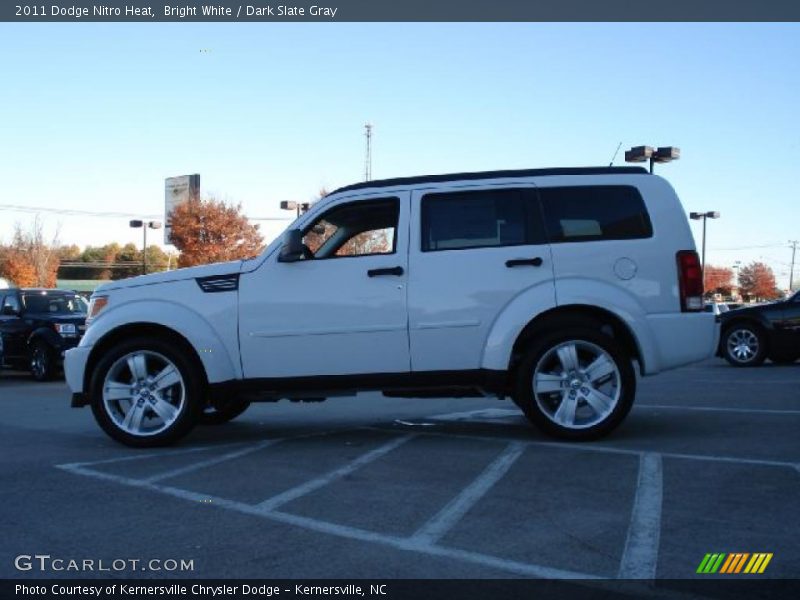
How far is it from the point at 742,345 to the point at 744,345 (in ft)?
0.11

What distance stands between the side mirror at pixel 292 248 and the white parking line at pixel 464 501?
2193 millimetres

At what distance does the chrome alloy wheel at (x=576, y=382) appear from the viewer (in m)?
6.39

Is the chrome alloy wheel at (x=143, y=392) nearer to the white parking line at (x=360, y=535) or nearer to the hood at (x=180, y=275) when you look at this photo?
the hood at (x=180, y=275)

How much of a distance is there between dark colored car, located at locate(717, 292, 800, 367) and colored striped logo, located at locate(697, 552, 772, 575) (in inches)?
455

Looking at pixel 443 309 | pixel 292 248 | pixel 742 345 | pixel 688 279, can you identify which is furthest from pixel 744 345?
pixel 292 248

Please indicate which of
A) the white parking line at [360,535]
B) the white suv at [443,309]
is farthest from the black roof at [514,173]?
the white parking line at [360,535]

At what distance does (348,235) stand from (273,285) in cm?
76

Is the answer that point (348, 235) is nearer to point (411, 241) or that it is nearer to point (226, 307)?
point (411, 241)

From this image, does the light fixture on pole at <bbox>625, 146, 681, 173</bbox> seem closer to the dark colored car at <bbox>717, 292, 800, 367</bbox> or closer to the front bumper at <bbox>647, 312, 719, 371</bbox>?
the dark colored car at <bbox>717, 292, 800, 367</bbox>

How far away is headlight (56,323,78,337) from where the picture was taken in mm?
15367

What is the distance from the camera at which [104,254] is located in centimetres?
10369

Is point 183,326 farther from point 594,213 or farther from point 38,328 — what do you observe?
point 38,328

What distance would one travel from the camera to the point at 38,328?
15578 millimetres

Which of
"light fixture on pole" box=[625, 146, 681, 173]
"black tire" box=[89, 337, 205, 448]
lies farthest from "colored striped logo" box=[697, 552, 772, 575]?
"light fixture on pole" box=[625, 146, 681, 173]
